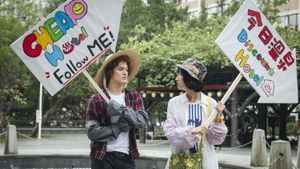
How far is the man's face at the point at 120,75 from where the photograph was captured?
5.07m

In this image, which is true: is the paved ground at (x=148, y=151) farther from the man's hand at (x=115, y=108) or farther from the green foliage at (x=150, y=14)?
the green foliage at (x=150, y=14)

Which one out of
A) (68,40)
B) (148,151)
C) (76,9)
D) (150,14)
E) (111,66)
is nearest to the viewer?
(111,66)

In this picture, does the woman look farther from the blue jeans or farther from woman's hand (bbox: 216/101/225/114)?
the blue jeans

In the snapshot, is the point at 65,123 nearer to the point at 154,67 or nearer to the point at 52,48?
the point at 154,67

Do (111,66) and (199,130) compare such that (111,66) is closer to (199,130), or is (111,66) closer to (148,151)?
(199,130)

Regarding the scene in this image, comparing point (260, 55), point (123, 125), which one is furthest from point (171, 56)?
point (123, 125)

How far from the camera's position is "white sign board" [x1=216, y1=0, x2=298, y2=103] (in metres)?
5.75

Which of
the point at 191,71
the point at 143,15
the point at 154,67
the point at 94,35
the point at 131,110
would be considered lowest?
the point at 131,110

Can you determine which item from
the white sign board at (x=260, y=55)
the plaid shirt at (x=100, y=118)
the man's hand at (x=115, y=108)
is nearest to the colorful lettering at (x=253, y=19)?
the white sign board at (x=260, y=55)

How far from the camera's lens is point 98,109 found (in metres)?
4.97

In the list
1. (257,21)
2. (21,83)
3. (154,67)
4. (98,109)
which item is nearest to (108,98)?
(98,109)

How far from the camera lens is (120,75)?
5.08 metres

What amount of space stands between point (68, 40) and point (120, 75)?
1.00 meters

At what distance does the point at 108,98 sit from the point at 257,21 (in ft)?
6.99
